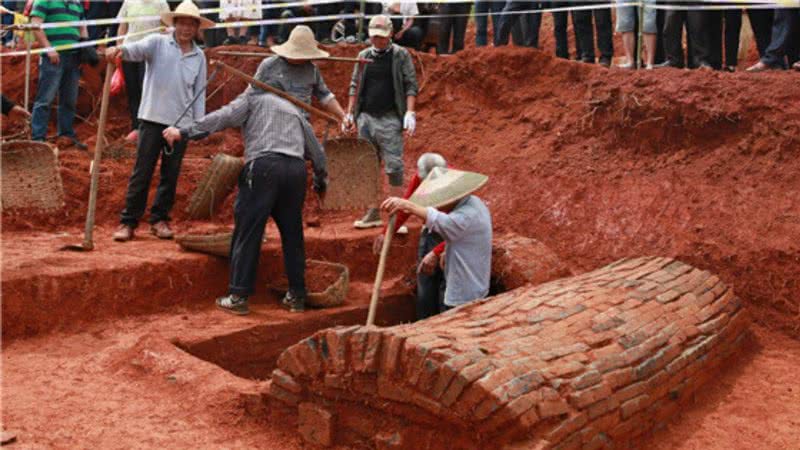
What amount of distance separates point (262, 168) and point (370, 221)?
239 cm

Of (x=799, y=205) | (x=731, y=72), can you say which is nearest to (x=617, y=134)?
(x=731, y=72)

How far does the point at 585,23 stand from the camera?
37.6 feet

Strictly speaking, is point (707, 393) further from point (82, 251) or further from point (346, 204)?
point (82, 251)

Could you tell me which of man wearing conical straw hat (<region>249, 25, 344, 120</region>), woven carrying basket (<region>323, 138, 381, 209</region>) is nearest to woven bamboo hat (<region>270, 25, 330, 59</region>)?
man wearing conical straw hat (<region>249, 25, 344, 120</region>)

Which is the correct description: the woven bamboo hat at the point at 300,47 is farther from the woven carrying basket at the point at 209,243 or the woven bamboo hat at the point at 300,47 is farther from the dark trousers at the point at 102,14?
the dark trousers at the point at 102,14

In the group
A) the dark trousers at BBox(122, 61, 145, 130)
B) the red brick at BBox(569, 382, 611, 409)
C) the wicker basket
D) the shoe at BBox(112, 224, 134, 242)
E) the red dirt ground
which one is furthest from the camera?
the dark trousers at BBox(122, 61, 145, 130)

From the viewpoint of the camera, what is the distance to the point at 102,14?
1225 cm

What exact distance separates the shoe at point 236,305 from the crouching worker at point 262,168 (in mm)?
11

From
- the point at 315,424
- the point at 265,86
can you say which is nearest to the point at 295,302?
the point at 265,86

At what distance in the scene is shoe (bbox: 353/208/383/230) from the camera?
9.80 m

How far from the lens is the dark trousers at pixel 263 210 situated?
764 centimetres

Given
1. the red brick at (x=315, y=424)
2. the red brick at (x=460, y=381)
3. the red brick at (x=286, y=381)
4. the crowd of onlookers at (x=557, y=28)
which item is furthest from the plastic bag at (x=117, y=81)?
the red brick at (x=460, y=381)

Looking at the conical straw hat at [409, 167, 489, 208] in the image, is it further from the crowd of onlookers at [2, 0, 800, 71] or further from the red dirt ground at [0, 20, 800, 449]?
the crowd of onlookers at [2, 0, 800, 71]

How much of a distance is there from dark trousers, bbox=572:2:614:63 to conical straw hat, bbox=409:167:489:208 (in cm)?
460
